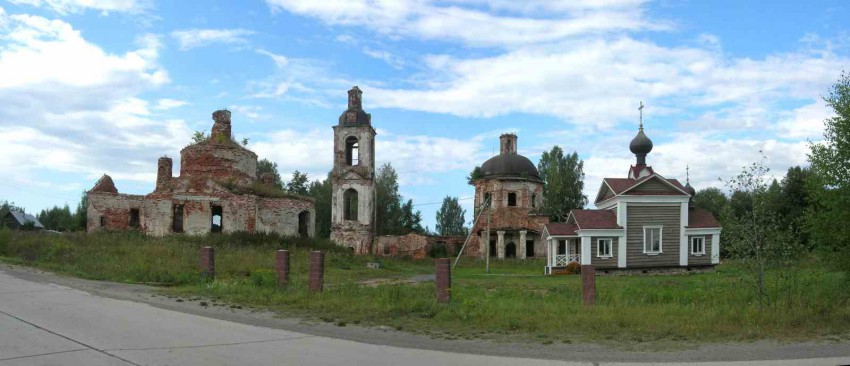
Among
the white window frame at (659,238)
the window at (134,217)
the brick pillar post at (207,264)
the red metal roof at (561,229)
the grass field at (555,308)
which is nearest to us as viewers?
the grass field at (555,308)

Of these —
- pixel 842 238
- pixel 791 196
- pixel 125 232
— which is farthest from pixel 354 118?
pixel 842 238

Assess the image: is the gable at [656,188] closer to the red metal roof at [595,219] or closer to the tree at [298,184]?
the red metal roof at [595,219]

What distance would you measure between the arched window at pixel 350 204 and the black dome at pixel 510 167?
10.9 m

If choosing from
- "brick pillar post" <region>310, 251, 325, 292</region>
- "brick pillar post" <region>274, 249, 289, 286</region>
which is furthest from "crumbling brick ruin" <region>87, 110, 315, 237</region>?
"brick pillar post" <region>310, 251, 325, 292</region>

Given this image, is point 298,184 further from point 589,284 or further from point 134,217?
point 589,284

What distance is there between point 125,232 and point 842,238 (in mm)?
33612

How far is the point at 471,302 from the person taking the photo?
543 inches

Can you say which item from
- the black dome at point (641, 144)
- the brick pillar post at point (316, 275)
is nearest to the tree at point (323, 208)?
the black dome at point (641, 144)

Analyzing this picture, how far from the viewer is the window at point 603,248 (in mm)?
34375

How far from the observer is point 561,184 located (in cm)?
5750

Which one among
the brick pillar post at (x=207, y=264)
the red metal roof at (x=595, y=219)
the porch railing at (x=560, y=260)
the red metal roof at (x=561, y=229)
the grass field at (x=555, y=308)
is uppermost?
the red metal roof at (x=595, y=219)

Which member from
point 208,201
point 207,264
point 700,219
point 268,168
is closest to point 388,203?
point 268,168

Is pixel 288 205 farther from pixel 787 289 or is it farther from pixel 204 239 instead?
pixel 787 289

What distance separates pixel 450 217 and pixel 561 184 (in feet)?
83.8
